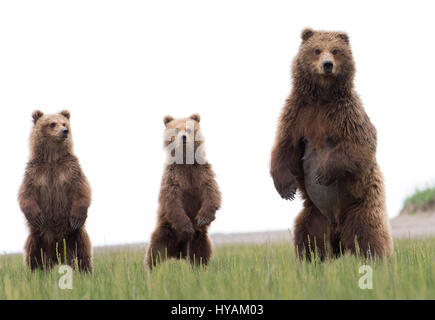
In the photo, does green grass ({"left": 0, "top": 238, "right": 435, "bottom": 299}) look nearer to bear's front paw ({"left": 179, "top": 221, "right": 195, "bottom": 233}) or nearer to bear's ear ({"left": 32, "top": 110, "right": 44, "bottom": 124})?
bear's front paw ({"left": 179, "top": 221, "right": 195, "bottom": 233})

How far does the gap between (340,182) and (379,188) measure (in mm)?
458

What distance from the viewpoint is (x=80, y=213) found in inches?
250

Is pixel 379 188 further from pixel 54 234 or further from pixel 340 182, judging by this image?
pixel 54 234

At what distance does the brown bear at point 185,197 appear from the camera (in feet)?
21.1

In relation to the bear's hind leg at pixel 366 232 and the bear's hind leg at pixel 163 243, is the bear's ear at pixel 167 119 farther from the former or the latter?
the bear's hind leg at pixel 366 232

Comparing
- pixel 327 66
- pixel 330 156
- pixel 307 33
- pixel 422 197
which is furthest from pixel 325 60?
pixel 422 197

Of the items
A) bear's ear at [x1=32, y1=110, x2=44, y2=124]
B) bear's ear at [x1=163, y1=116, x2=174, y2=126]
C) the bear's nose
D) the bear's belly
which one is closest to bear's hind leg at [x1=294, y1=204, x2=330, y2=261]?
the bear's belly

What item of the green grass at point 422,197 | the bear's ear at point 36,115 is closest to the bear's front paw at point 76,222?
the bear's ear at point 36,115

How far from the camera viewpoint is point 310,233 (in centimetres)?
615

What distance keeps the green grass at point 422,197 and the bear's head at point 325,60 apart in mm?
12007

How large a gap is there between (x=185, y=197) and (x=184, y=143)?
0.61m

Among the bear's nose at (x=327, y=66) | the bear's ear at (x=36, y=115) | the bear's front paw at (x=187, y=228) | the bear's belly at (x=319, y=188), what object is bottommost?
the bear's front paw at (x=187, y=228)
